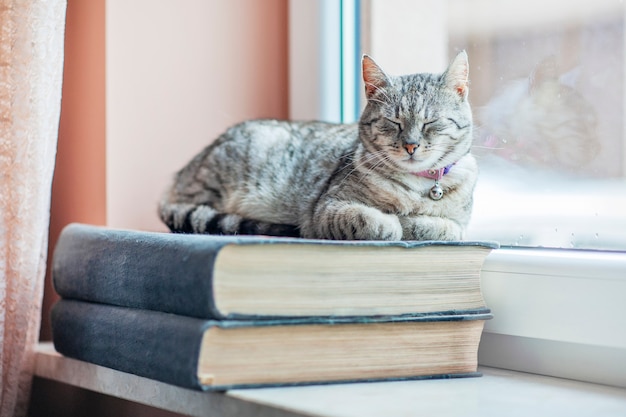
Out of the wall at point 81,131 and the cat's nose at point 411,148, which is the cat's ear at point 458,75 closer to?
the cat's nose at point 411,148

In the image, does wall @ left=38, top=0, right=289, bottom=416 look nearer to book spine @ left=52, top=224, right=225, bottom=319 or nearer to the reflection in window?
book spine @ left=52, top=224, right=225, bottom=319

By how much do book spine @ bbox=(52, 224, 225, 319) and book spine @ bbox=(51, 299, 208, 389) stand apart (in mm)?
12

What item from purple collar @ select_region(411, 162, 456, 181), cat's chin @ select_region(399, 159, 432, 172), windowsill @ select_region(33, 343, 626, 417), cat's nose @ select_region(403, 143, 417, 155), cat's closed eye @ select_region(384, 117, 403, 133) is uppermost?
cat's closed eye @ select_region(384, 117, 403, 133)

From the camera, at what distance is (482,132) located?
46.7 inches

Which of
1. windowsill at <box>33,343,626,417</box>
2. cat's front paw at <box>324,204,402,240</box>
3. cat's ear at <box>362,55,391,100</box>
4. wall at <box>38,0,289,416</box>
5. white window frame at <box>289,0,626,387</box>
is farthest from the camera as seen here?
wall at <box>38,0,289,416</box>

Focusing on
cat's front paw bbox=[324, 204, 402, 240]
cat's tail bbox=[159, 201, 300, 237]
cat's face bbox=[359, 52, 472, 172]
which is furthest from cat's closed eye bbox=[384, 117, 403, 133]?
cat's tail bbox=[159, 201, 300, 237]

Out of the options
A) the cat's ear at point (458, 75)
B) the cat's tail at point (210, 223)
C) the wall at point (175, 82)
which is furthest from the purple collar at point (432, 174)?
the wall at point (175, 82)

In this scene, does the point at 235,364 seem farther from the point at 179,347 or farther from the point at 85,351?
the point at 85,351

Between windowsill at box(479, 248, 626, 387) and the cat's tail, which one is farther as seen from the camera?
the cat's tail

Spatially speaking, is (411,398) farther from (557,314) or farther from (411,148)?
(411,148)

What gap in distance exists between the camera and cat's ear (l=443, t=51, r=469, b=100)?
106cm

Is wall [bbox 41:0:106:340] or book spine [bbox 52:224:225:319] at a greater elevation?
wall [bbox 41:0:106:340]

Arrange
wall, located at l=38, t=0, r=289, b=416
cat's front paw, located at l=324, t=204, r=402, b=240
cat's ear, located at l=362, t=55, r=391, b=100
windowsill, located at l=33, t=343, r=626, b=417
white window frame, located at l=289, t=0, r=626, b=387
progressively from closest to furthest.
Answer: windowsill, located at l=33, t=343, r=626, b=417
white window frame, located at l=289, t=0, r=626, b=387
cat's front paw, located at l=324, t=204, r=402, b=240
cat's ear, located at l=362, t=55, r=391, b=100
wall, located at l=38, t=0, r=289, b=416

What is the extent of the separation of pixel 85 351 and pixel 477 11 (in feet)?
2.39
